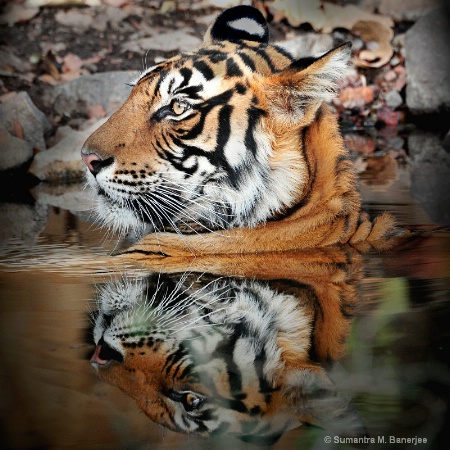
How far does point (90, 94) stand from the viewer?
18.6ft

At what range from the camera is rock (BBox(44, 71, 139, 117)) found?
5629mm

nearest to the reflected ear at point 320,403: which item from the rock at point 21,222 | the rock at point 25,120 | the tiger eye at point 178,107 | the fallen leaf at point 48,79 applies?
the tiger eye at point 178,107

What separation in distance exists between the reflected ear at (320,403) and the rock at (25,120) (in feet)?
13.2

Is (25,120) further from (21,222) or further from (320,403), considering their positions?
(320,403)

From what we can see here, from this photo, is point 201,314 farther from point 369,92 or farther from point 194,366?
point 369,92

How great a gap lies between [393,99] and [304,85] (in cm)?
430

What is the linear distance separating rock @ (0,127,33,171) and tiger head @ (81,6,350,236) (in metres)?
2.33

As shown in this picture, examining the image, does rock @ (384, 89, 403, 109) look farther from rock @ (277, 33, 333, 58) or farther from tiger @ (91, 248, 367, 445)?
tiger @ (91, 248, 367, 445)

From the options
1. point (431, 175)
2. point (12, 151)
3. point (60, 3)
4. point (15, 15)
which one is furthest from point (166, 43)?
point (431, 175)

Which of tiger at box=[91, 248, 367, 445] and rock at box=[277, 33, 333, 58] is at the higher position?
rock at box=[277, 33, 333, 58]

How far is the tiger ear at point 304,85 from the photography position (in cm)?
244

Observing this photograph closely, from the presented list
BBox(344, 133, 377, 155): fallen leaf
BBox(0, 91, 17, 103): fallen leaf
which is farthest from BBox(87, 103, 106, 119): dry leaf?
BBox(344, 133, 377, 155): fallen leaf

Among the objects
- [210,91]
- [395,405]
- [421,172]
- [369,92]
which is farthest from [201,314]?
[369,92]

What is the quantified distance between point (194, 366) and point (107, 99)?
14.1ft
